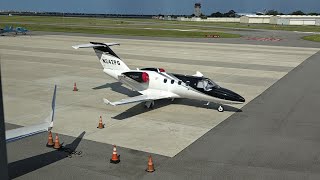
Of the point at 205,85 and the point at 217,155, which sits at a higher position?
the point at 205,85

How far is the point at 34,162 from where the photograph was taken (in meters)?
14.6

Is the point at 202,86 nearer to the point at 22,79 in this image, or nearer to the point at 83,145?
the point at 83,145

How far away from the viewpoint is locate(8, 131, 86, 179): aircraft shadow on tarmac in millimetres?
13702

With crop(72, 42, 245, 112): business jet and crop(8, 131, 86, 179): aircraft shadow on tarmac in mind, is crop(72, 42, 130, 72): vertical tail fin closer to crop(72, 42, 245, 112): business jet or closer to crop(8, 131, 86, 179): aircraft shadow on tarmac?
crop(72, 42, 245, 112): business jet

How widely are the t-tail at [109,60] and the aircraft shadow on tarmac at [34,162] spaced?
10434mm

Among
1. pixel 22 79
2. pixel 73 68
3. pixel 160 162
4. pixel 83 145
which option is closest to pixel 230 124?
pixel 160 162

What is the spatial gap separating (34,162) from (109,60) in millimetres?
12745

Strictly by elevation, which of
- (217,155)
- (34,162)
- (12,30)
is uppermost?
(12,30)

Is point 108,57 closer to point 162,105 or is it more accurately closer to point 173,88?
point 162,105

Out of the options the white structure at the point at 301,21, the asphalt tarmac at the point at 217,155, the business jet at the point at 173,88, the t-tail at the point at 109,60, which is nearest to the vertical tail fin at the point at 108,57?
the t-tail at the point at 109,60

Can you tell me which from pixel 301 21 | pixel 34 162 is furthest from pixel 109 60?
pixel 301 21

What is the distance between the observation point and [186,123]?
20328 mm

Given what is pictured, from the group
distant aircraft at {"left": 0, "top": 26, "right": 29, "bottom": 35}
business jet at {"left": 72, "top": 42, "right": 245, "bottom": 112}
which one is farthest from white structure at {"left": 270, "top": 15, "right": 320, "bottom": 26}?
business jet at {"left": 72, "top": 42, "right": 245, "bottom": 112}

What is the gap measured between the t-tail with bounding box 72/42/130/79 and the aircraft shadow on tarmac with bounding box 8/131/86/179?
10.4 m
